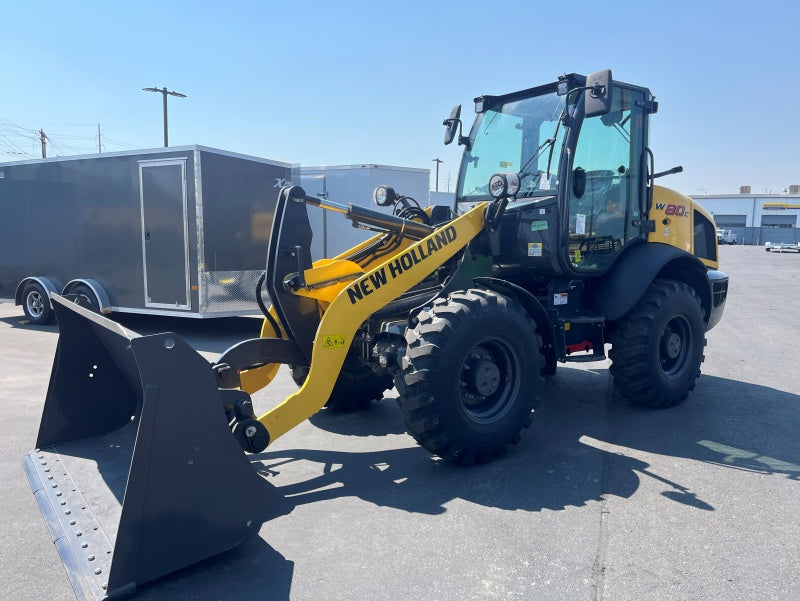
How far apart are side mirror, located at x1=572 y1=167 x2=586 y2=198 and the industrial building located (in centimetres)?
8132

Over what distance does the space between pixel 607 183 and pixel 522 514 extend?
11.5 ft

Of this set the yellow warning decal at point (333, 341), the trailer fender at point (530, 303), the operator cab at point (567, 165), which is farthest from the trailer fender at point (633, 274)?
the yellow warning decal at point (333, 341)

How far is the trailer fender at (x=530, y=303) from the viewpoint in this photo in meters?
4.92

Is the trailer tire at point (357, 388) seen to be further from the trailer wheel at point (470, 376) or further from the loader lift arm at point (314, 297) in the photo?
the trailer wheel at point (470, 376)

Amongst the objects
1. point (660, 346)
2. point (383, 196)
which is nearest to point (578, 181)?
point (383, 196)

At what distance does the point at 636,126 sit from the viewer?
238 inches

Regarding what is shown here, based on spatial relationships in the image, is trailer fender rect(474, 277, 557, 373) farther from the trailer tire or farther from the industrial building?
the industrial building

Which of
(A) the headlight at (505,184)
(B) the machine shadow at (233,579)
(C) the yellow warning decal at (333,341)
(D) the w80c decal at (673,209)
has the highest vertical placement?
(A) the headlight at (505,184)

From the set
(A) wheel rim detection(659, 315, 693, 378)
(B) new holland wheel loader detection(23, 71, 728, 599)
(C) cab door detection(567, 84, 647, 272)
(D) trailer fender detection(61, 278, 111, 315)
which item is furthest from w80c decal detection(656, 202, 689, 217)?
(D) trailer fender detection(61, 278, 111, 315)

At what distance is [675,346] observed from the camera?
6.09 metres

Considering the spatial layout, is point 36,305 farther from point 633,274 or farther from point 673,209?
point 673,209

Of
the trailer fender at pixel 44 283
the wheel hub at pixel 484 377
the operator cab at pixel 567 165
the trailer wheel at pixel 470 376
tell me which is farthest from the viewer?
the trailer fender at pixel 44 283

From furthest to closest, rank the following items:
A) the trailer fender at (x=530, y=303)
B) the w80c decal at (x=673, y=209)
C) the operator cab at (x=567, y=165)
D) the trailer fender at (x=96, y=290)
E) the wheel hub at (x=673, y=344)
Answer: the trailer fender at (x=96, y=290), the w80c decal at (x=673, y=209), the wheel hub at (x=673, y=344), the operator cab at (x=567, y=165), the trailer fender at (x=530, y=303)

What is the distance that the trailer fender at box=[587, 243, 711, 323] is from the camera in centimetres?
566
